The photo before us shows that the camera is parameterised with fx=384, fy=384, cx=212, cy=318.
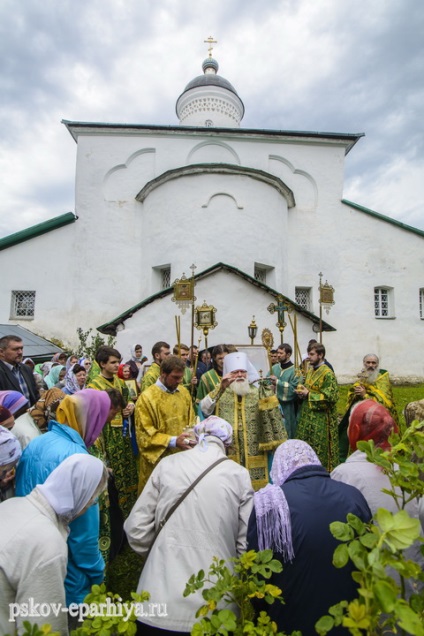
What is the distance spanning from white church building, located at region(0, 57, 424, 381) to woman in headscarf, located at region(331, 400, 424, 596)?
1128 cm

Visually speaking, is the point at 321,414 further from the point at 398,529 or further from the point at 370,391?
the point at 398,529

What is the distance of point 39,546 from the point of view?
157cm

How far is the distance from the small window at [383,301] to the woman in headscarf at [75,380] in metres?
13.7

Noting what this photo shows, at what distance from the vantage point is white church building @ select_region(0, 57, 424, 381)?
13820 millimetres

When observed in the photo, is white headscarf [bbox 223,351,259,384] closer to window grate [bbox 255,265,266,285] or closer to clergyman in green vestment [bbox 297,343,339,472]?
clergyman in green vestment [bbox 297,343,339,472]

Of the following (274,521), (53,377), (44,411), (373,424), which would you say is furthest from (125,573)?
(53,377)

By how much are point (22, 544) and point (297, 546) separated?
48.2 inches

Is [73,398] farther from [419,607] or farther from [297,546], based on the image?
[419,607]

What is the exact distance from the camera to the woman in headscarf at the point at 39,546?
1.53 meters

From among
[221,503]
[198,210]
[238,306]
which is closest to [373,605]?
[221,503]

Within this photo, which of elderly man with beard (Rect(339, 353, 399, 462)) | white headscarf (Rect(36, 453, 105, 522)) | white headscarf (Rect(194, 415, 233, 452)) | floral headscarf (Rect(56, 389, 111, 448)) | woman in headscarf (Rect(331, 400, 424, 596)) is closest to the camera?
white headscarf (Rect(36, 453, 105, 522))

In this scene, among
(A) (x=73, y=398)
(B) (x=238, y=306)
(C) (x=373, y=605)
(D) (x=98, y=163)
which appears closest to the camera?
(C) (x=373, y=605)

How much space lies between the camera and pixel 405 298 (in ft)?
53.1

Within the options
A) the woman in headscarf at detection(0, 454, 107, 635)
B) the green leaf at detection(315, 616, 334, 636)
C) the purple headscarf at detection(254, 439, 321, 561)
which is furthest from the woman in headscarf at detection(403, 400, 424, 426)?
the woman in headscarf at detection(0, 454, 107, 635)
